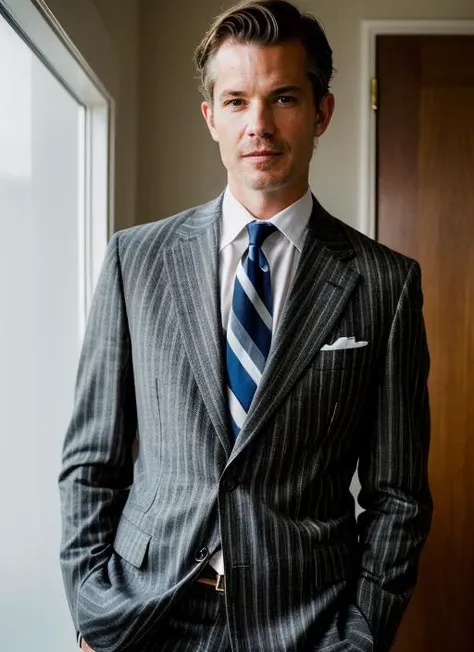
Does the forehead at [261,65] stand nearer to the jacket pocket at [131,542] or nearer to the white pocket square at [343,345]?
the white pocket square at [343,345]

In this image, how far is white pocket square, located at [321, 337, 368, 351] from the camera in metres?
1.14

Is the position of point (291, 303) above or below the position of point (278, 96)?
below

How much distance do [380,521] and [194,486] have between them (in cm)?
31

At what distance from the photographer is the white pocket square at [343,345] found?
114 cm

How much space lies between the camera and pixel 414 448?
1215 mm

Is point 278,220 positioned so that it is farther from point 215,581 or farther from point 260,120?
point 215,581

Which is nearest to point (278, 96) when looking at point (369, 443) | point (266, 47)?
point (266, 47)

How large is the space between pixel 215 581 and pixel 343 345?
396 mm

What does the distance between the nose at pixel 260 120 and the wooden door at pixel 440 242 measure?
1297 mm

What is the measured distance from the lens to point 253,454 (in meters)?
1.10

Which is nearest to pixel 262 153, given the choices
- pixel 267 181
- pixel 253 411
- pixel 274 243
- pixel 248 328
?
pixel 267 181

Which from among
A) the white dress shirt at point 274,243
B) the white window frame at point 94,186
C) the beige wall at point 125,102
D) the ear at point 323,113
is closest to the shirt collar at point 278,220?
the white dress shirt at point 274,243

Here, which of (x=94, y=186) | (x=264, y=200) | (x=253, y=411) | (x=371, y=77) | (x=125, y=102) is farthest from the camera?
(x=371, y=77)

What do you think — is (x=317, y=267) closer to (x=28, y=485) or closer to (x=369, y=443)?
(x=369, y=443)
